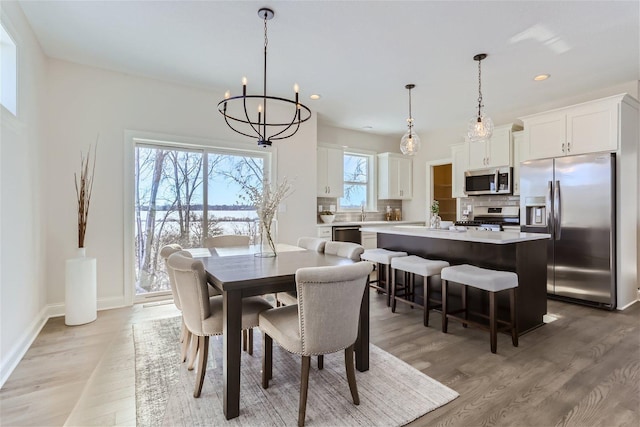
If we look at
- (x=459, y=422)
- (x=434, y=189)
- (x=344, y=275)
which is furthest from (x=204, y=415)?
(x=434, y=189)

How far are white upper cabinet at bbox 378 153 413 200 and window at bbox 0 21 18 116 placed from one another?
5.47 m

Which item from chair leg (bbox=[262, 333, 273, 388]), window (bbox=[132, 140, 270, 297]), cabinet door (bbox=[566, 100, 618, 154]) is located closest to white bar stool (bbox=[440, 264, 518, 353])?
chair leg (bbox=[262, 333, 273, 388])

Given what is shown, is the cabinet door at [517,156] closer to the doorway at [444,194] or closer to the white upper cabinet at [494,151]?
the white upper cabinet at [494,151]

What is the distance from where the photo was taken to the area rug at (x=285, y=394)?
173 cm

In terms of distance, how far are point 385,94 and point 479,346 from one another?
330cm

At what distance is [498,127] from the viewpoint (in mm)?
4953

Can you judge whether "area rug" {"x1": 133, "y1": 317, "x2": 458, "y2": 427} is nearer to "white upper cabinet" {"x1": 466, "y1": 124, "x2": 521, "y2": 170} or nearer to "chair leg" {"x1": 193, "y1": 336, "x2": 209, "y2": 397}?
"chair leg" {"x1": 193, "y1": 336, "x2": 209, "y2": 397}

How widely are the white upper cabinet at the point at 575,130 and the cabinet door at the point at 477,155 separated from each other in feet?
2.68

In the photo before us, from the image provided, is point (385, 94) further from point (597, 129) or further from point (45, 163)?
point (45, 163)

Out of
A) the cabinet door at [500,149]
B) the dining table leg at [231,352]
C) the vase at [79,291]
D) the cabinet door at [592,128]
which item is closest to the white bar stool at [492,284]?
the dining table leg at [231,352]

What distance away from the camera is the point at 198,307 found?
6.19 feet

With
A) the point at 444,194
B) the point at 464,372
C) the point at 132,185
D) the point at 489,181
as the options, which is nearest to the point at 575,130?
the point at 489,181

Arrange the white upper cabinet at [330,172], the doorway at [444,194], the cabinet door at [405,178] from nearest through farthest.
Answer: the white upper cabinet at [330,172], the cabinet door at [405,178], the doorway at [444,194]

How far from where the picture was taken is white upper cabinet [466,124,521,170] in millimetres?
4867
